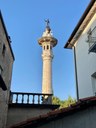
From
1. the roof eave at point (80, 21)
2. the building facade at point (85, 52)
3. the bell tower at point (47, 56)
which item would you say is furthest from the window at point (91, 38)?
the bell tower at point (47, 56)

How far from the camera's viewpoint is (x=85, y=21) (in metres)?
16.2

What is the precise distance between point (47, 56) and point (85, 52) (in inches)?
1012

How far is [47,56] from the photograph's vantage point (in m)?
41.4

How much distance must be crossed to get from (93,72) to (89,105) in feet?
22.5

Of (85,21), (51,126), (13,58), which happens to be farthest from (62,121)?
(13,58)

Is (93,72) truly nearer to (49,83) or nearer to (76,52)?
(76,52)

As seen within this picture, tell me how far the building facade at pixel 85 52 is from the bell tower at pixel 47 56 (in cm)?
2001

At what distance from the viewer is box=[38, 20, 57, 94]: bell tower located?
37659 mm

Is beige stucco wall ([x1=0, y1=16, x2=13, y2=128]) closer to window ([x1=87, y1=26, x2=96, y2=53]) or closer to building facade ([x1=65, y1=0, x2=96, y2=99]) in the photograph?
building facade ([x1=65, y1=0, x2=96, y2=99])

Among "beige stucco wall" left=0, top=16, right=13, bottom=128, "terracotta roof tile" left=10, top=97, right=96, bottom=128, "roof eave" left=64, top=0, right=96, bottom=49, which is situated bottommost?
"terracotta roof tile" left=10, top=97, right=96, bottom=128

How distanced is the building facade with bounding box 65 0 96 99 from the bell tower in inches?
788

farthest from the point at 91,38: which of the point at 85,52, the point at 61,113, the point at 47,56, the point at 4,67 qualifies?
the point at 47,56

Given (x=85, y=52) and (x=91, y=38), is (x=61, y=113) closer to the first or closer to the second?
(x=91, y=38)

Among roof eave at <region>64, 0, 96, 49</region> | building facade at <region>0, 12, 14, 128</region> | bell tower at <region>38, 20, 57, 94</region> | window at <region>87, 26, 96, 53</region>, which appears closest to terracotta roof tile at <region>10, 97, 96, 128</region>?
window at <region>87, 26, 96, 53</region>
